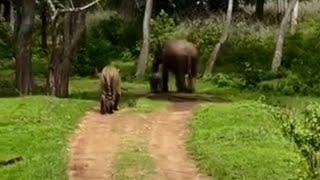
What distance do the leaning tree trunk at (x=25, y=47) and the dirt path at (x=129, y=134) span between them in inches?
222

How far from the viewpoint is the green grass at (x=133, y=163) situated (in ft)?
48.9

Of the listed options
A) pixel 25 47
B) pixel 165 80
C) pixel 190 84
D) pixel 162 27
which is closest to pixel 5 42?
pixel 162 27

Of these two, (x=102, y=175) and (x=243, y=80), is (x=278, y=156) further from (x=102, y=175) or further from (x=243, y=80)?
(x=243, y=80)

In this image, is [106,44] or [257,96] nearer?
[257,96]

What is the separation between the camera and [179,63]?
27781mm

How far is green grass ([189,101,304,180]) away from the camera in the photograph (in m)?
15.1

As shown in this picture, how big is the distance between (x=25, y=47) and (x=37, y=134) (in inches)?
351

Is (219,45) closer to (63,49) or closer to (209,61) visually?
(209,61)

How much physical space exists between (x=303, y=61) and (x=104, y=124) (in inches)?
→ 672

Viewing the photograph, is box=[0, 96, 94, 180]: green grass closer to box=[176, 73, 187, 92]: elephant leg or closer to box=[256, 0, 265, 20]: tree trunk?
box=[176, 73, 187, 92]: elephant leg

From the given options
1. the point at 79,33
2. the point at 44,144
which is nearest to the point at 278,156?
the point at 44,144

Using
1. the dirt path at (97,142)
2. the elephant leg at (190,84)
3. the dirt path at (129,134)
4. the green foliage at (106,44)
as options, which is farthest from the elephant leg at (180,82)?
the green foliage at (106,44)

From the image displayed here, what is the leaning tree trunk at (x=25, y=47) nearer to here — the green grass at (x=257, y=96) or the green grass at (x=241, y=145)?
the green grass at (x=257, y=96)

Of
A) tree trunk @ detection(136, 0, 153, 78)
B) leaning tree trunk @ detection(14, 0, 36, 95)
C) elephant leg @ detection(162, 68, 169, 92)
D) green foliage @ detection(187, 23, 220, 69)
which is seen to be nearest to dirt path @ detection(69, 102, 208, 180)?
elephant leg @ detection(162, 68, 169, 92)
